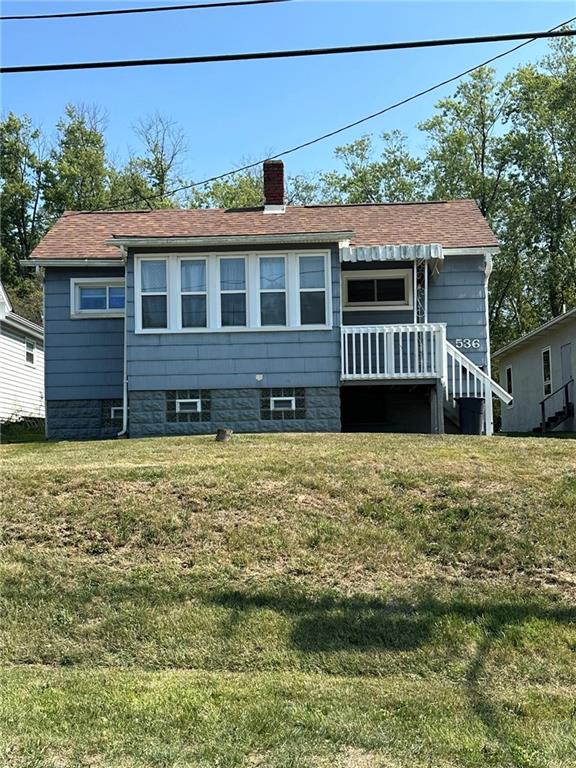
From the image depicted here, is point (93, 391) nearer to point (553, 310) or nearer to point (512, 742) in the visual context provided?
point (512, 742)

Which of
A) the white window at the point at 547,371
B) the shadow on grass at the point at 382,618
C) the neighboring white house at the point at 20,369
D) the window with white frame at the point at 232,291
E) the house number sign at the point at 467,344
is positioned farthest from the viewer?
the white window at the point at 547,371

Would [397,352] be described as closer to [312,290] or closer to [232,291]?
[312,290]

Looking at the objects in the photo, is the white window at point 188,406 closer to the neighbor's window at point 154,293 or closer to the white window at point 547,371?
the neighbor's window at point 154,293

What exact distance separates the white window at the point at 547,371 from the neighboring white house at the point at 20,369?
48.1 ft

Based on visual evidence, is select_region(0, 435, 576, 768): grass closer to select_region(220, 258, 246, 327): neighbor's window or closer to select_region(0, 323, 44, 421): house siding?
select_region(220, 258, 246, 327): neighbor's window

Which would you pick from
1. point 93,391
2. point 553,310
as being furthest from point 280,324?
point 553,310

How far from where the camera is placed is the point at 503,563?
265 inches

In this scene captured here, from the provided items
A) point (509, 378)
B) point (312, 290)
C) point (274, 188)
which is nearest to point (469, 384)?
point (312, 290)

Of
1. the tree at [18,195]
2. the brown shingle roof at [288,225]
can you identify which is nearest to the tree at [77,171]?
the tree at [18,195]

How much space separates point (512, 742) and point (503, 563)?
2624 millimetres

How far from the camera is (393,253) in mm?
14031

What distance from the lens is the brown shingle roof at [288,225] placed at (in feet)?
49.1

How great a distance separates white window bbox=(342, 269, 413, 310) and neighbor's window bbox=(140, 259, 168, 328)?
3.67m

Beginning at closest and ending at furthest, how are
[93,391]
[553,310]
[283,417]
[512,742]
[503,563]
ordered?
[512,742], [503,563], [283,417], [93,391], [553,310]
